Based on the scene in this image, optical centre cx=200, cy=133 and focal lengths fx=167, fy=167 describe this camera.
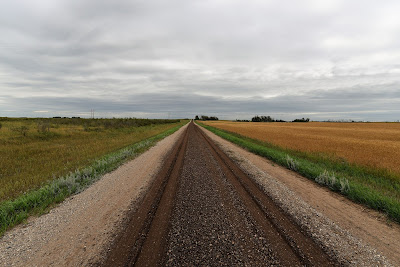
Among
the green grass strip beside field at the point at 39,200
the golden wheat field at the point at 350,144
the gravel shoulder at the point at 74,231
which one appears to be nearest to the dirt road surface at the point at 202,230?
the gravel shoulder at the point at 74,231

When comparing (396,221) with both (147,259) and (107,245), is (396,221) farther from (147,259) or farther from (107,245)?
(107,245)

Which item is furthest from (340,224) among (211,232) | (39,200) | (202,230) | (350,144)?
(350,144)

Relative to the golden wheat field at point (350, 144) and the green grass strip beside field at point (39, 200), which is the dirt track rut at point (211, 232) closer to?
the green grass strip beside field at point (39, 200)

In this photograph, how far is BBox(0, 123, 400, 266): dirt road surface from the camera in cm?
317

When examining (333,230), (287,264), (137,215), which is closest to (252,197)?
(333,230)

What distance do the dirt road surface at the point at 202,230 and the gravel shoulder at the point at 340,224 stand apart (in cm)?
2

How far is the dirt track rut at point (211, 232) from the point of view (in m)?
3.11

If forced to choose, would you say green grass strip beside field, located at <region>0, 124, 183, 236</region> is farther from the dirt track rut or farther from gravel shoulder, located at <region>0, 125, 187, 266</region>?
the dirt track rut

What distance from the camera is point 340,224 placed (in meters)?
4.41

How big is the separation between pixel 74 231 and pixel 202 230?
3092mm

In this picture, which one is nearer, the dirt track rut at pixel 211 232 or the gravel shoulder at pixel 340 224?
the dirt track rut at pixel 211 232

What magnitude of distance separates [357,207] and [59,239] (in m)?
8.50

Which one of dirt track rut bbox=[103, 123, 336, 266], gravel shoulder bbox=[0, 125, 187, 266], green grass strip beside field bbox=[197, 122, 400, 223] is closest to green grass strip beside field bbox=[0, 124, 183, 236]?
gravel shoulder bbox=[0, 125, 187, 266]

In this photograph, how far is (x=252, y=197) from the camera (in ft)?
18.8
